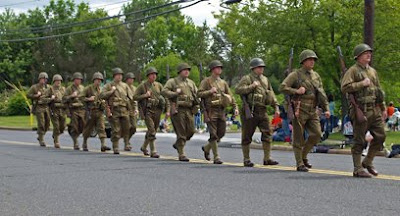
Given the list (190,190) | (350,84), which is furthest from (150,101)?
(350,84)

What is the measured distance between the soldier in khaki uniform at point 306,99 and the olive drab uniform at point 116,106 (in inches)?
243

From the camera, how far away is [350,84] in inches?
374

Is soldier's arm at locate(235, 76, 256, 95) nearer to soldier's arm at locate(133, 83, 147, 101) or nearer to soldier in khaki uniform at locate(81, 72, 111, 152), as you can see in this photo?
soldier's arm at locate(133, 83, 147, 101)

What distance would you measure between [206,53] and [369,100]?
196ft

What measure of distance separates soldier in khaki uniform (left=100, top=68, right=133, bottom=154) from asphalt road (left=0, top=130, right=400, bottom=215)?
3.14m

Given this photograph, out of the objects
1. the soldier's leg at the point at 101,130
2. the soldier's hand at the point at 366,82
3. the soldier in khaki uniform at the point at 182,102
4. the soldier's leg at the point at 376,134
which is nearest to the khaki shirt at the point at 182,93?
the soldier in khaki uniform at the point at 182,102

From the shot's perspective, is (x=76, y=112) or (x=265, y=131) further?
(x=76, y=112)

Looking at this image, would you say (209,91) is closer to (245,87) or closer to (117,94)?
(245,87)

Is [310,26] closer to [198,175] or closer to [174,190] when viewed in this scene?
[198,175]

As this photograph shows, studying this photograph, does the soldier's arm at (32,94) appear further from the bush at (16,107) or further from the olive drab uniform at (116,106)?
the bush at (16,107)

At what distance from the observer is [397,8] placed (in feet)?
70.0

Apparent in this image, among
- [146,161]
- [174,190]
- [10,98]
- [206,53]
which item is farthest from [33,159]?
[206,53]

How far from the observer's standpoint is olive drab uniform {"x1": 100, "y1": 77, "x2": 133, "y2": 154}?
15930 millimetres

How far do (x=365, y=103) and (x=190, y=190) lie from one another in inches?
108
